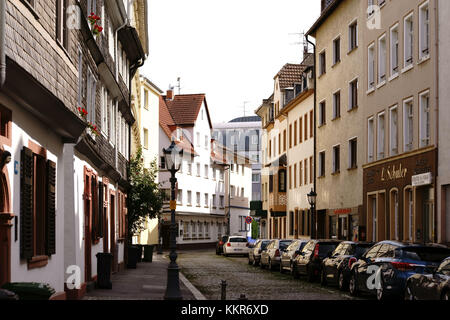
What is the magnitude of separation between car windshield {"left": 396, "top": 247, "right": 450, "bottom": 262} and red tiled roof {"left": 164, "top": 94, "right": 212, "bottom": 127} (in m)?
67.0

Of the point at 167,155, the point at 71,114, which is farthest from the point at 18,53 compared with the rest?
the point at 167,155

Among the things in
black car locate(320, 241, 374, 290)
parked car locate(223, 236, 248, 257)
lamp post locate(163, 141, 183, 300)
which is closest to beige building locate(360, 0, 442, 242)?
black car locate(320, 241, 374, 290)

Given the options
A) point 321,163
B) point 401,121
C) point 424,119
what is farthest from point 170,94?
point 424,119

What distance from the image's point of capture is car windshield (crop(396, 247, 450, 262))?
1866 centimetres

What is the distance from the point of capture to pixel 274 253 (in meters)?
38.2

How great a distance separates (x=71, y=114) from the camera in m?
15.4

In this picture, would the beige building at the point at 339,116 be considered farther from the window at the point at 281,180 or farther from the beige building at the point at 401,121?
the window at the point at 281,180

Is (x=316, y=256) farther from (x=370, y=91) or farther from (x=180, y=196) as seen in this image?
(x=180, y=196)

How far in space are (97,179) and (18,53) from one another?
13.2 metres

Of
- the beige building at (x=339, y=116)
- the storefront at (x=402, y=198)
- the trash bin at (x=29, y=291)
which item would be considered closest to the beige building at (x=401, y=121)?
the storefront at (x=402, y=198)

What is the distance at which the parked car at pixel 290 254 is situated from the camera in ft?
107

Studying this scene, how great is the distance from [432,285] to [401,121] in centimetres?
1895

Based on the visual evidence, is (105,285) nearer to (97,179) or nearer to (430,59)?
(97,179)

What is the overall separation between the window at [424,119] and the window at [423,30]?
1.40 m
